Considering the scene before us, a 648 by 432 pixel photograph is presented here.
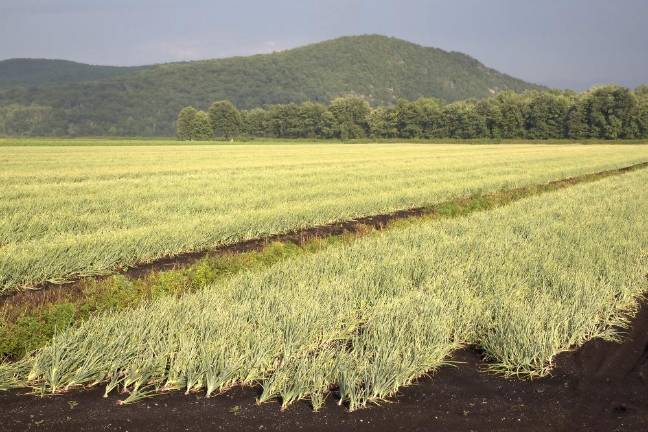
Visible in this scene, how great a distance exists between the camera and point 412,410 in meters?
4.71

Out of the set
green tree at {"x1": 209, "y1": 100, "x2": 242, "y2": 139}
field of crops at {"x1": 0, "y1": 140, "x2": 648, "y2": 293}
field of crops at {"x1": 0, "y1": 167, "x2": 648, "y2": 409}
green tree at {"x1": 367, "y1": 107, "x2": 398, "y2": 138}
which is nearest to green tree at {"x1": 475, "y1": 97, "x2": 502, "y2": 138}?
green tree at {"x1": 367, "y1": 107, "x2": 398, "y2": 138}

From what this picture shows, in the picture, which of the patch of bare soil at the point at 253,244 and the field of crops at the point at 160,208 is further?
the field of crops at the point at 160,208

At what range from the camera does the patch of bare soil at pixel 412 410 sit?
14.3 ft

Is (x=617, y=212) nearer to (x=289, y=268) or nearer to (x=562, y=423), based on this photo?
(x=289, y=268)

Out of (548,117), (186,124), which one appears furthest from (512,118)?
(186,124)

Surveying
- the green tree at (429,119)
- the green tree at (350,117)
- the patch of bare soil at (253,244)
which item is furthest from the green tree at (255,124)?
the patch of bare soil at (253,244)

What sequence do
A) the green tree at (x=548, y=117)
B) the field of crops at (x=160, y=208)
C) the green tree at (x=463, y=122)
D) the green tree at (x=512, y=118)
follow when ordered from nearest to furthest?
1. the field of crops at (x=160, y=208)
2. the green tree at (x=548, y=117)
3. the green tree at (x=512, y=118)
4. the green tree at (x=463, y=122)

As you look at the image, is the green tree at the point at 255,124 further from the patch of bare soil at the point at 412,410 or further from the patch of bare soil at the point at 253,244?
the patch of bare soil at the point at 412,410

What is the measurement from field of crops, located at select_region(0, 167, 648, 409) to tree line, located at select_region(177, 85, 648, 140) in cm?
10680

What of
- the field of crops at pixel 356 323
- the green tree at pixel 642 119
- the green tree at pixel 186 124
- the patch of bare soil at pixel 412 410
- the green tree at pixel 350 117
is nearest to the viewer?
the patch of bare soil at pixel 412 410

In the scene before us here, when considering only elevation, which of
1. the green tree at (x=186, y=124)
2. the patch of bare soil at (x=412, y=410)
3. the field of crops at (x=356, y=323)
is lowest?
the patch of bare soil at (x=412, y=410)

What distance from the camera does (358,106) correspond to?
440 feet

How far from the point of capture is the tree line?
10319 cm

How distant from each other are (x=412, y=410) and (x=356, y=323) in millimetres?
1792
